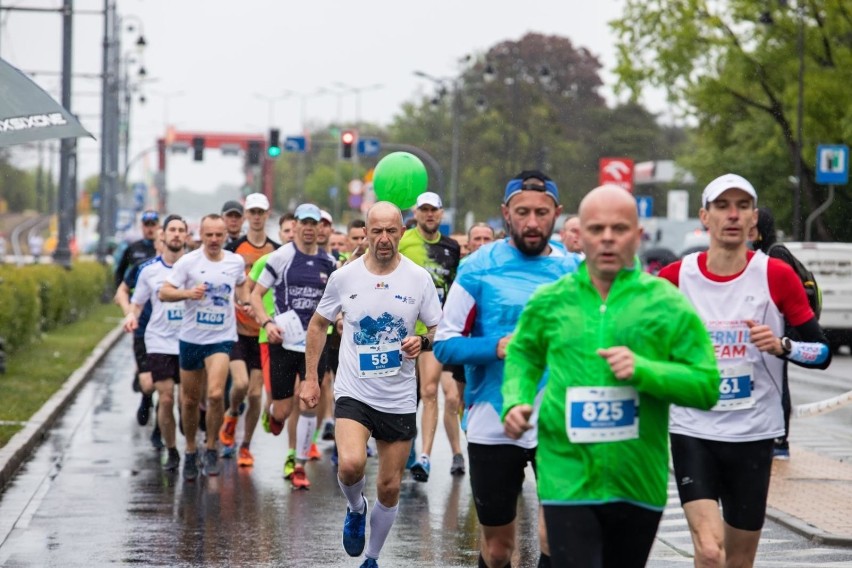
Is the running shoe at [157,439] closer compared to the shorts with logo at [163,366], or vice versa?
the shorts with logo at [163,366]

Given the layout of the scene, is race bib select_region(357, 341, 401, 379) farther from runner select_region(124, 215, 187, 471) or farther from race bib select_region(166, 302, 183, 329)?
race bib select_region(166, 302, 183, 329)

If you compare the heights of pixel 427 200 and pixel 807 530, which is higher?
pixel 427 200

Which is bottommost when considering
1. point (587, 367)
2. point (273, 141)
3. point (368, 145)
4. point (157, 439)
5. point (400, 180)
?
point (157, 439)

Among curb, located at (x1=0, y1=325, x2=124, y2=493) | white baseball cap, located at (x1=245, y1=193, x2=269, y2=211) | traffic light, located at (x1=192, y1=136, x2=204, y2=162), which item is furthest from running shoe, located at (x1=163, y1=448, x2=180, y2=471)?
traffic light, located at (x1=192, y1=136, x2=204, y2=162)

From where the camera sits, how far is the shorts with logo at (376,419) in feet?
28.4

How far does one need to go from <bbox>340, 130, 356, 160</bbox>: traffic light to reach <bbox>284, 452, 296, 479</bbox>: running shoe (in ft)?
105

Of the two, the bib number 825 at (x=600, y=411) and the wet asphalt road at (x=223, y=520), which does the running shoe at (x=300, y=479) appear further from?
the bib number 825 at (x=600, y=411)

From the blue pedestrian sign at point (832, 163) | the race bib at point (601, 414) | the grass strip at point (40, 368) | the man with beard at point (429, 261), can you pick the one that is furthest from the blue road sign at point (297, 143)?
the race bib at point (601, 414)

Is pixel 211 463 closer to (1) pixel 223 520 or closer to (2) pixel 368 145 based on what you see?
(1) pixel 223 520

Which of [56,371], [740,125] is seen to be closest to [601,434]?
[56,371]

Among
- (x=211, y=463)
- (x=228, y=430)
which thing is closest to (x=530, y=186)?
(x=211, y=463)

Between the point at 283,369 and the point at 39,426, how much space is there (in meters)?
3.79

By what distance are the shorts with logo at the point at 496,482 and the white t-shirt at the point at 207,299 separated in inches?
240

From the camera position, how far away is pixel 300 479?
1189 centimetres
